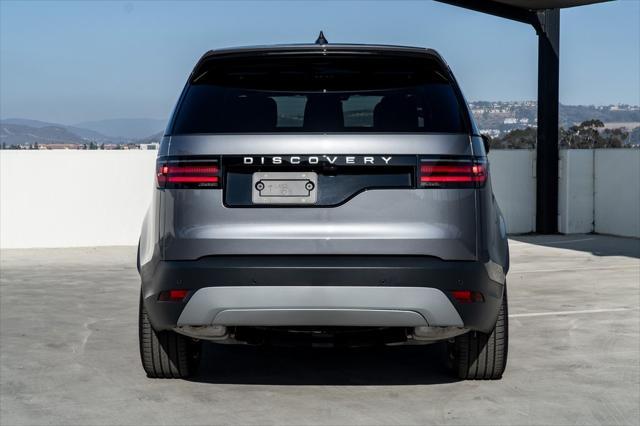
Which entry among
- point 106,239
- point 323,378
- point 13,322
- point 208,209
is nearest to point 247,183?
point 208,209

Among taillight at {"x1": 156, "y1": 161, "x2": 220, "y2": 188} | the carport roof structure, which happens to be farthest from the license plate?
the carport roof structure

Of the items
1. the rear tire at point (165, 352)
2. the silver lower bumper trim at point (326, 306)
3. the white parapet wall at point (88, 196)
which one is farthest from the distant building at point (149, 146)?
the silver lower bumper trim at point (326, 306)

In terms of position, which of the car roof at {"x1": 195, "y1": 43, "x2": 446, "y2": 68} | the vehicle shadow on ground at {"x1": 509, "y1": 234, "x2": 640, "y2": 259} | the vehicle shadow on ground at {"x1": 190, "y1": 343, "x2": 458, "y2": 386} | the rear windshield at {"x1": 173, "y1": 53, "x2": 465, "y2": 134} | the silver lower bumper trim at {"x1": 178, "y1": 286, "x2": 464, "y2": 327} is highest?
the car roof at {"x1": 195, "y1": 43, "x2": 446, "y2": 68}

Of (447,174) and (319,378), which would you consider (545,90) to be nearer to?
(319,378)

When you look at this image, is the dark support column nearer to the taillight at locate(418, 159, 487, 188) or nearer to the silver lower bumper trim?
the taillight at locate(418, 159, 487, 188)

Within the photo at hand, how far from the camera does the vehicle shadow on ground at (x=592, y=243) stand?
1457 cm

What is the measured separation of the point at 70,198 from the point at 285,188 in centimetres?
1160

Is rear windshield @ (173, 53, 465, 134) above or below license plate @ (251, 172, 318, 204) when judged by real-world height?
above

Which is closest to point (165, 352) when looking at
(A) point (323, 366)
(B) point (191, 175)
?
(A) point (323, 366)

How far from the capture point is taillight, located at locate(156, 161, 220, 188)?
201 inches

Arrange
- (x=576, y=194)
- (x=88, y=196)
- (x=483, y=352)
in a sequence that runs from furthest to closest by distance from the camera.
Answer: (x=576, y=194) < (x=88, y=196) < (x=483, y=352)

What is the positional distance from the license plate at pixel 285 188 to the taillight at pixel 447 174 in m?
0.54

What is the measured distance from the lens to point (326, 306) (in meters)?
5.02

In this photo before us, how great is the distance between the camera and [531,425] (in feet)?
16.6
